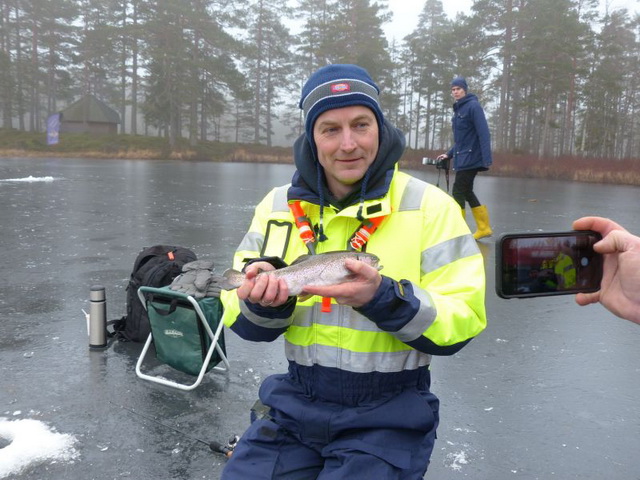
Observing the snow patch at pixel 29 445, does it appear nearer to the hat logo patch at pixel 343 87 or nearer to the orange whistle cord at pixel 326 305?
the orange whistle cord at pixel 326 305

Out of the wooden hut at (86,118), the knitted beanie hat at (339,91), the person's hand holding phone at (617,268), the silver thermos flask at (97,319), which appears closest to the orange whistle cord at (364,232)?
the knitted beanie hat at (339,91)

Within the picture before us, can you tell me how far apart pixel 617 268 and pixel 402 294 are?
2.51 feet

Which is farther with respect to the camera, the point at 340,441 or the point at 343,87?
the point at 343,87

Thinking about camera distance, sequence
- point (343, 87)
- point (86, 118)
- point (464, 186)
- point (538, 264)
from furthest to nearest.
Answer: point (86, 118) < point (464, 186) < point (343, 87) < point (538, 264)

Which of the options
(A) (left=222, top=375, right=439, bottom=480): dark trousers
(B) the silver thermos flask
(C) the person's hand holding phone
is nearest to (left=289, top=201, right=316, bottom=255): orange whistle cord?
(A) (left=222, top=375, right=439, bottom=480): dark trousers

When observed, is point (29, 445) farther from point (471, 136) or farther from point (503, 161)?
point (503, 161)

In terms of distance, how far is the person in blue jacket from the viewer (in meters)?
9.00

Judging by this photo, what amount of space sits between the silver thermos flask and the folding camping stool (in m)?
0.56

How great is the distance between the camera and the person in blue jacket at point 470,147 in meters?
9.00

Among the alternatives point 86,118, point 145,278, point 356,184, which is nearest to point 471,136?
point 145,278

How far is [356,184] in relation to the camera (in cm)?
257

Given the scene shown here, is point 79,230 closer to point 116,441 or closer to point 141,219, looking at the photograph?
point 141,219

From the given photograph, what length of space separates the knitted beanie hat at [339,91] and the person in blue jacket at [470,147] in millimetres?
6842

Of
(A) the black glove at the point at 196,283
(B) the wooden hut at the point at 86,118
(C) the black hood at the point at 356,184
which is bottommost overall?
(A) the black glove at the point at 196,283
